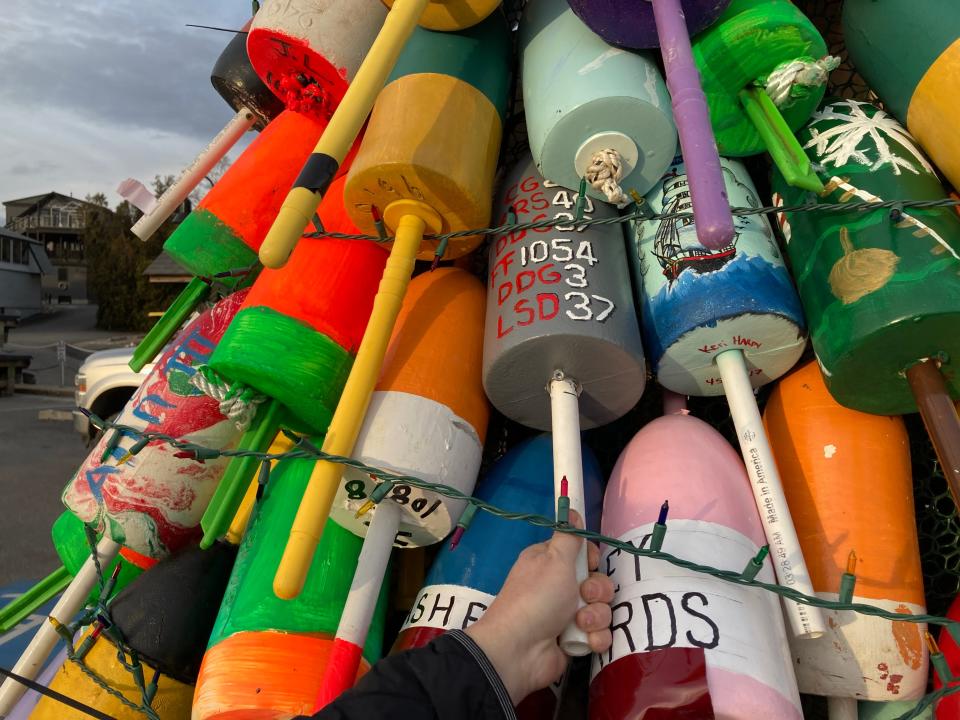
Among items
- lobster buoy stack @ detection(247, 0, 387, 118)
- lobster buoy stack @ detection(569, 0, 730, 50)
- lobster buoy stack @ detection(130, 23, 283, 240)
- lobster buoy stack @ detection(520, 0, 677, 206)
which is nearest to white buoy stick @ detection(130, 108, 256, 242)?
lobster buoy stack @ detection(130, 23, 283, 240)

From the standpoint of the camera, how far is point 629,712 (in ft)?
2.64

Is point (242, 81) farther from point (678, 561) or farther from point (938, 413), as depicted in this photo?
point (938, 413)

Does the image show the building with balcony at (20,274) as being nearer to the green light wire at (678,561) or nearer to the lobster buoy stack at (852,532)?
the green light wire at (678,561)

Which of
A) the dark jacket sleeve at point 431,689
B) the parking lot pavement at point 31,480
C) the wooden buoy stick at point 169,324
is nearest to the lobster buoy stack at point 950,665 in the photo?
the dark jacket sleeve at point 431,689

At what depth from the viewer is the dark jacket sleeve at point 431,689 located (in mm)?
703

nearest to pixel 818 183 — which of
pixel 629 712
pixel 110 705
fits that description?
pixel 629 712

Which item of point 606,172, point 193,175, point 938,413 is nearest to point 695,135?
point 606,172

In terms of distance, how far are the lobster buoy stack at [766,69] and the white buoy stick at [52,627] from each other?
127 centimetres

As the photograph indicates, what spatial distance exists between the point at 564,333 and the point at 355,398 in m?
0.30

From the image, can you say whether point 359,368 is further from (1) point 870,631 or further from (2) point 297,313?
(1) point 870,631

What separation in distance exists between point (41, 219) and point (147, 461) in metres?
30.8

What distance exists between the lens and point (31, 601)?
Result: 51.6 inches

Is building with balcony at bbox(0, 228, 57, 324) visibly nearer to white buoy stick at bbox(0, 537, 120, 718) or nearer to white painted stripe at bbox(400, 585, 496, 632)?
white buoy stick at bbox(0, 537, 120, 718)

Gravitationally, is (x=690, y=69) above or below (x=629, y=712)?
Answer: above
